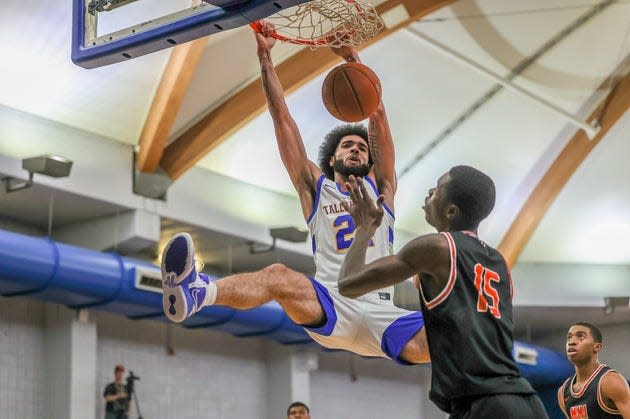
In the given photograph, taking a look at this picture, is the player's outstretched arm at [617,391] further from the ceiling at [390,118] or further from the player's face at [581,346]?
the ceiling at [390,118]

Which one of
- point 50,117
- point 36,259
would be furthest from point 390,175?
point 50,117

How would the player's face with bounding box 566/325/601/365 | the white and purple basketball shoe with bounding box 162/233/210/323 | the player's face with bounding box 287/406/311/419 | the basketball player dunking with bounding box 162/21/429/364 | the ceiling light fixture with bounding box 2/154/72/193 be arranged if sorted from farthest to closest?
the ceiling light fixture with bounding box 2/154/72/193 → the player's face with bounding box 287/406/311/419 → the player's face with bounding box 566/325/601/365 → the basketball player dunking with bounding box 162/21/429/364 → the white and purple basketball shoe with bounding box 162/233/210/323

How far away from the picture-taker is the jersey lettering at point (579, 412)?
10.0 meters

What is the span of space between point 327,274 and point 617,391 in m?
3.19

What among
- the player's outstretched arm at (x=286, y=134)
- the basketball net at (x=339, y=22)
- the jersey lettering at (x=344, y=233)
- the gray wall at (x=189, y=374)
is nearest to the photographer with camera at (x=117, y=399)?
the gray wall at (x=189, y=374)

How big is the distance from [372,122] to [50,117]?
7000mm

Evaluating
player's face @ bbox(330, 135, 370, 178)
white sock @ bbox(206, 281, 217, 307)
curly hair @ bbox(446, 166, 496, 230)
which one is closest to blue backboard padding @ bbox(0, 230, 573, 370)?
player's face @ bbox(330, 135, 370, 178)

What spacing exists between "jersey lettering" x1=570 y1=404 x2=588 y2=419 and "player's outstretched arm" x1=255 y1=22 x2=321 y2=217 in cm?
332

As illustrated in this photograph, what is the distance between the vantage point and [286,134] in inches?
339

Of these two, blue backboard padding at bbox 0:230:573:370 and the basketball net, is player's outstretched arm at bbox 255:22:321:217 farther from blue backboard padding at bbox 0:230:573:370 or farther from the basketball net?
blue backboard padding at bbox 0:230:573:370

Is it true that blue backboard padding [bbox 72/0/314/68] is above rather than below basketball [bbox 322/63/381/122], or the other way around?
above

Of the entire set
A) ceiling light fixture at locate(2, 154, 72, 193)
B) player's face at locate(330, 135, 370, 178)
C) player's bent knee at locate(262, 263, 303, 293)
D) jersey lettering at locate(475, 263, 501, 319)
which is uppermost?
ceiling light fixture at locate(2, 154, 72, 193)

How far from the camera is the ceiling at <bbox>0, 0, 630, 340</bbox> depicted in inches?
557

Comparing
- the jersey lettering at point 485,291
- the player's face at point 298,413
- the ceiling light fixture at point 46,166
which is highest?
the ceiling light fixture at point 46,166
